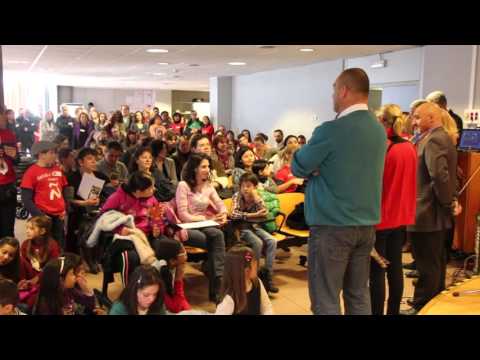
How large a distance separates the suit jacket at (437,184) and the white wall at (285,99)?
20.9 feet

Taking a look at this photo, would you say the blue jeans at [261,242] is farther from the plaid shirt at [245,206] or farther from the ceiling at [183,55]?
the ceiling at [183,55]

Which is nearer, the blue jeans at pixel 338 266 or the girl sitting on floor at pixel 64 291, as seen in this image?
the blue jeans at pixel 338 266

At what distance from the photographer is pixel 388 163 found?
8.77ft

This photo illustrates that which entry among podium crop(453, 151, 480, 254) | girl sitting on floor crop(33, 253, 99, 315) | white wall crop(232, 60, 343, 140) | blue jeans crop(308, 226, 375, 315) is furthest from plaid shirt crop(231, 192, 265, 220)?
white wall crop(232, 60, 343, 140)

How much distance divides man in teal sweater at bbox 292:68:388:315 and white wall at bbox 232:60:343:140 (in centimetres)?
739

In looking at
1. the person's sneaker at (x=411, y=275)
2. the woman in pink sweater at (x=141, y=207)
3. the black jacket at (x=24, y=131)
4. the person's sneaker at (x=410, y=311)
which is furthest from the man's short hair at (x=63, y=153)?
the black jacket at (x=24, y=131)

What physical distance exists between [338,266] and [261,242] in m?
2.05

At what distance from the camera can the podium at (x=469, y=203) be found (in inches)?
196

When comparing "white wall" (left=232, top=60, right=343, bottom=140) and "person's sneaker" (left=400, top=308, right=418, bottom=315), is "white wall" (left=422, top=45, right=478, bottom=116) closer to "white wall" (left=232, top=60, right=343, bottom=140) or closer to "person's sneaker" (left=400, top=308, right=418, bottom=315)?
"white wall" (left=232, top=60, right=343, bottom=140)

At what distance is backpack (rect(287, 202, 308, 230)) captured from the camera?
474 centimetres

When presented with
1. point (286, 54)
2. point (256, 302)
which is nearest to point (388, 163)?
point (256, 302)

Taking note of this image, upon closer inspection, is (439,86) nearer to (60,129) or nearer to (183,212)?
(183,212)

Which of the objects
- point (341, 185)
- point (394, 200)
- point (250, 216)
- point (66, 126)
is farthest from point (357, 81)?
point (66, 126)

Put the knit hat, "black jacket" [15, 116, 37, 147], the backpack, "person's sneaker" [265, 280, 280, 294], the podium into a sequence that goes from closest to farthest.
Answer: the knit hat → "person's sneaker" [265, 280, 280, 294] → the backpack → the podium → "black jacket" [15, 116, 37, 147]
